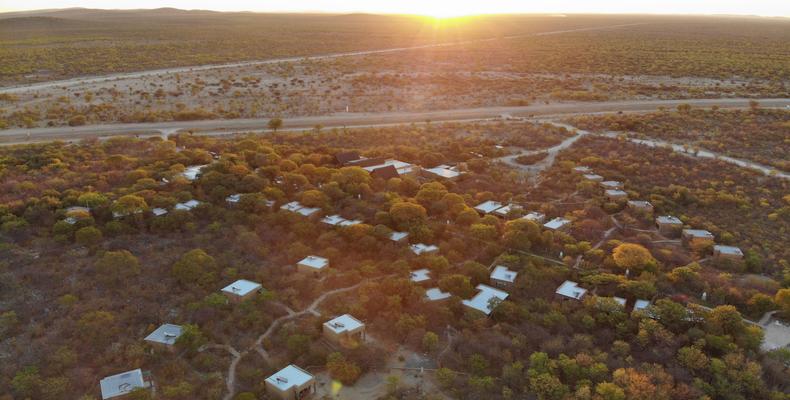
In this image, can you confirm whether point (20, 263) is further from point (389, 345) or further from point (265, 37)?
point (265, 37)

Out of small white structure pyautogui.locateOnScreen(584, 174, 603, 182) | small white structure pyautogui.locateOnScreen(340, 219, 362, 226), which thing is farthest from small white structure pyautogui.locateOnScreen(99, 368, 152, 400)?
small white structure pyautogui.locateOnScreen(584, 174, 603, 182)

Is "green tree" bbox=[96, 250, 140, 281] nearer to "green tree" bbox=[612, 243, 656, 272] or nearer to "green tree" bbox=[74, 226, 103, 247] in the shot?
"green tree" bbox=[74, 226, 103, 247]

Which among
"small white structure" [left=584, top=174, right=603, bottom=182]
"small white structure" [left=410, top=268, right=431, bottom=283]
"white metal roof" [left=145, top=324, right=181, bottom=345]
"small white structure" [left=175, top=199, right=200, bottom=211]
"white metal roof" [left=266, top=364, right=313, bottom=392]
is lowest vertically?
"white metal roof" [left=266, top=364, right=313, bottom=392]

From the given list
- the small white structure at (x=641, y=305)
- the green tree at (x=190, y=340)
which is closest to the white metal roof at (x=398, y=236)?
the green tree at (x=190, y=340)

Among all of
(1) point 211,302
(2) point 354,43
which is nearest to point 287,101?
(1) point 211,302

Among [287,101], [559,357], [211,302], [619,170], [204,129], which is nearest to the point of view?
[559,357]

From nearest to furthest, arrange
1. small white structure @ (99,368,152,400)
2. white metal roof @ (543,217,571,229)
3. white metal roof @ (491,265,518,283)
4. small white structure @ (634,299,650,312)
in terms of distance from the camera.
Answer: small white structure @ (99,368,152,400) → small white structure @ (634,299,650,312) → white metal roof @ (491,265,518,283) → white metal roof @ (543,217,571,229)

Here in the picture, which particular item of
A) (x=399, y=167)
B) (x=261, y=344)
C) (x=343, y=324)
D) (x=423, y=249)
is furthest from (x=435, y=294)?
(x=399, y=167)

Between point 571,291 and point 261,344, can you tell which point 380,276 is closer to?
point 261,344
